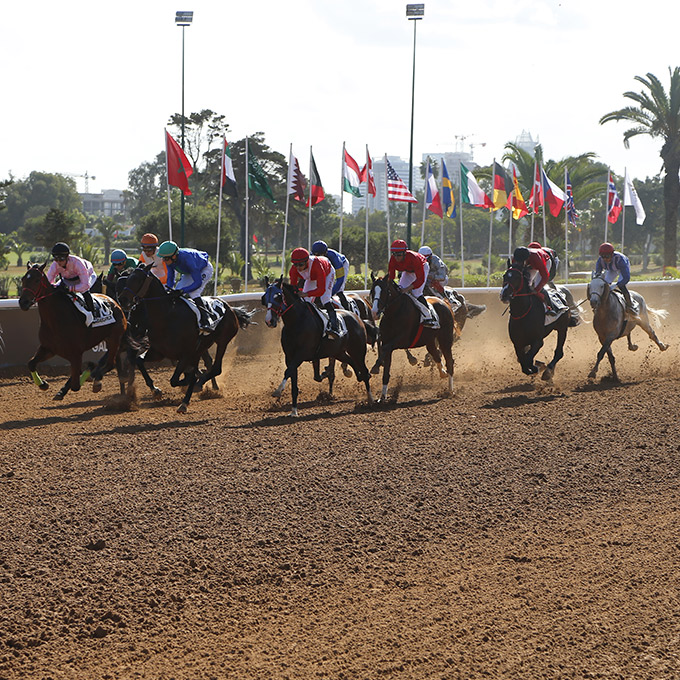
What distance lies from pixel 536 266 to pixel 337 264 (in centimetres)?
327

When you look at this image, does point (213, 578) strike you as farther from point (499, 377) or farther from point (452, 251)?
point (452, 251)

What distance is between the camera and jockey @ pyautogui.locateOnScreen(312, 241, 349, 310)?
15000mm

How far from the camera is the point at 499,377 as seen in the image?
16547 mm

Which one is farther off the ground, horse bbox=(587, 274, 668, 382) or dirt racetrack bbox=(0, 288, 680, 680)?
horse bbox=(587, 274, 668, 382)

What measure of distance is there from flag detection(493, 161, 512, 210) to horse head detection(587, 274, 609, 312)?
16157mm

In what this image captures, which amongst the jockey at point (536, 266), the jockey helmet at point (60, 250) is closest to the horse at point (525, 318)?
the jockey at point (536, 266)

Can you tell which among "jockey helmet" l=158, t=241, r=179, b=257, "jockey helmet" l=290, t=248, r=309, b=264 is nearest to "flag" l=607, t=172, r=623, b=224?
"jockey helmet" l=290, t=248, r=309, b=264

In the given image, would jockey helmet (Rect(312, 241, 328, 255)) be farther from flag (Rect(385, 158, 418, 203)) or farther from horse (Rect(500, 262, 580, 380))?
flag (Rect(385, 158, 418, 203))

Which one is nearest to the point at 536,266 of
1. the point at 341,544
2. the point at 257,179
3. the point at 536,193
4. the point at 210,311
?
the point at 210,311

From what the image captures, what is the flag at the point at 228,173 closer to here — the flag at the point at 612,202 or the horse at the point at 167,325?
the horse at the point at 167,325

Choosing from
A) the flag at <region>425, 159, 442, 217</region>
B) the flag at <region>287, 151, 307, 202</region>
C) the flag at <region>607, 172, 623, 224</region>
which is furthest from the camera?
the flag at <region>607, 172, 623, 224</region>

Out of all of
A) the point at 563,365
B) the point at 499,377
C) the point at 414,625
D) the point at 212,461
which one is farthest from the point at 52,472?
the point at 563,365

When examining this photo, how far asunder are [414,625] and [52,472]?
4.49m

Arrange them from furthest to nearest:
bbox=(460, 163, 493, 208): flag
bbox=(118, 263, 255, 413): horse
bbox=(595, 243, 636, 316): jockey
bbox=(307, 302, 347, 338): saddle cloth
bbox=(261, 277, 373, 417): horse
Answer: bbox=(460, 163, 493, 208): flag
bbox=(595, 243, 636, 316): jockey
bbox=(307, 302, 347, 338): saddle cloth
bbox=(261, 277, 373, 417): horse
bbox=(118, 263, 255, 413): horse
